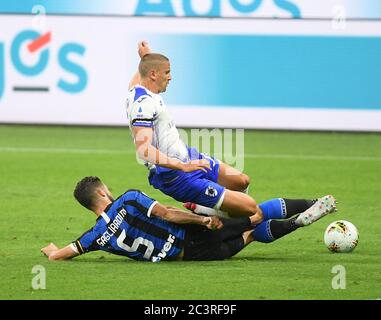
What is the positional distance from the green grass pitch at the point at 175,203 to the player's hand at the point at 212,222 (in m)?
0.30

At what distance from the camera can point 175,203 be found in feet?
42.8

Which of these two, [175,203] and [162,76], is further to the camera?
[175,203]

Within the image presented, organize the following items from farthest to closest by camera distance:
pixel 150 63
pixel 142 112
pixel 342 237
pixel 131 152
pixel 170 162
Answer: pixel 131 152 < pixel 342 237 < pixel 150 63 < pixel 142 112 < pixel 170 162

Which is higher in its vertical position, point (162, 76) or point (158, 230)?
point (162, 76)

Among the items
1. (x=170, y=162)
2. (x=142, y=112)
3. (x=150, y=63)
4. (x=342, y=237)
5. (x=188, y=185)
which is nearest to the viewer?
(x=170, y=162)

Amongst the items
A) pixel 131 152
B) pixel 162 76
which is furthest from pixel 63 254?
pixel 131 152

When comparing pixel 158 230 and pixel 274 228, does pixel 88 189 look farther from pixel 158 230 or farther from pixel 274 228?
pixel 274 228

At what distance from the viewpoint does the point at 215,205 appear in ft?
30.5

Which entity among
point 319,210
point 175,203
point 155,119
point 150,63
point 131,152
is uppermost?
point 131,152

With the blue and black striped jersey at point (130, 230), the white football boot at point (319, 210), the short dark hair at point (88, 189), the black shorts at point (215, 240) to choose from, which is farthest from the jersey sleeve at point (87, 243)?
the white football boot at point (319, 210)

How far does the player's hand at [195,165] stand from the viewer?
9156 millimetres

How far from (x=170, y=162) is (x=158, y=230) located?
22.1 inches

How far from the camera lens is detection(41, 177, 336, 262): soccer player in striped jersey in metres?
9.10
